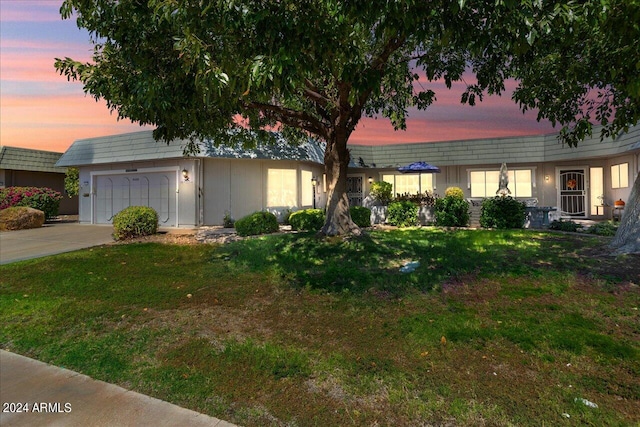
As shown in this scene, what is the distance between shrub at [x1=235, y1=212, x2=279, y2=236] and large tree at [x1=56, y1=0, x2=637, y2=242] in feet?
11.8

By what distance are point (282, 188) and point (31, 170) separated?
1596 centimetres

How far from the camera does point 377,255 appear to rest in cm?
810

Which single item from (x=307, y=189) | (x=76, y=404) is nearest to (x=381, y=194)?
(x=307, y=189)

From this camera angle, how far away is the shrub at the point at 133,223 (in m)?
11.8

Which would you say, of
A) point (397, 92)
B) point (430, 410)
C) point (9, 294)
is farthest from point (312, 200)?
point (430, 410)

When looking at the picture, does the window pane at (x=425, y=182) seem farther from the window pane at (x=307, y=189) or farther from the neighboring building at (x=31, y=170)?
the neighboring building at (x=31, y=170)

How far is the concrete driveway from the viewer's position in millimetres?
10031

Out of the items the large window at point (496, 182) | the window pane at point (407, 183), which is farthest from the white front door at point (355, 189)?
the large window at point (496, 182)

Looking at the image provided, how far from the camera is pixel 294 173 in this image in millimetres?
17234

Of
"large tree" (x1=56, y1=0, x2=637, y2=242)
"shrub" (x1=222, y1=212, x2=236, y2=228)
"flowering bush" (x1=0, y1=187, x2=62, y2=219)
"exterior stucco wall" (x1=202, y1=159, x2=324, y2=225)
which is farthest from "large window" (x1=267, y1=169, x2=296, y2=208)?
"flowering bush" (x1=0, y1=187, x2=62, y2=219)

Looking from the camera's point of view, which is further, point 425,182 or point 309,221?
point 425,182

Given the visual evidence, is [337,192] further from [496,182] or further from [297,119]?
[496,182]

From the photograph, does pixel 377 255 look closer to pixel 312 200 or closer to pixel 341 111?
pixel 341 111

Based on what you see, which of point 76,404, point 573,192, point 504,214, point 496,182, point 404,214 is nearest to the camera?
point 76,404
